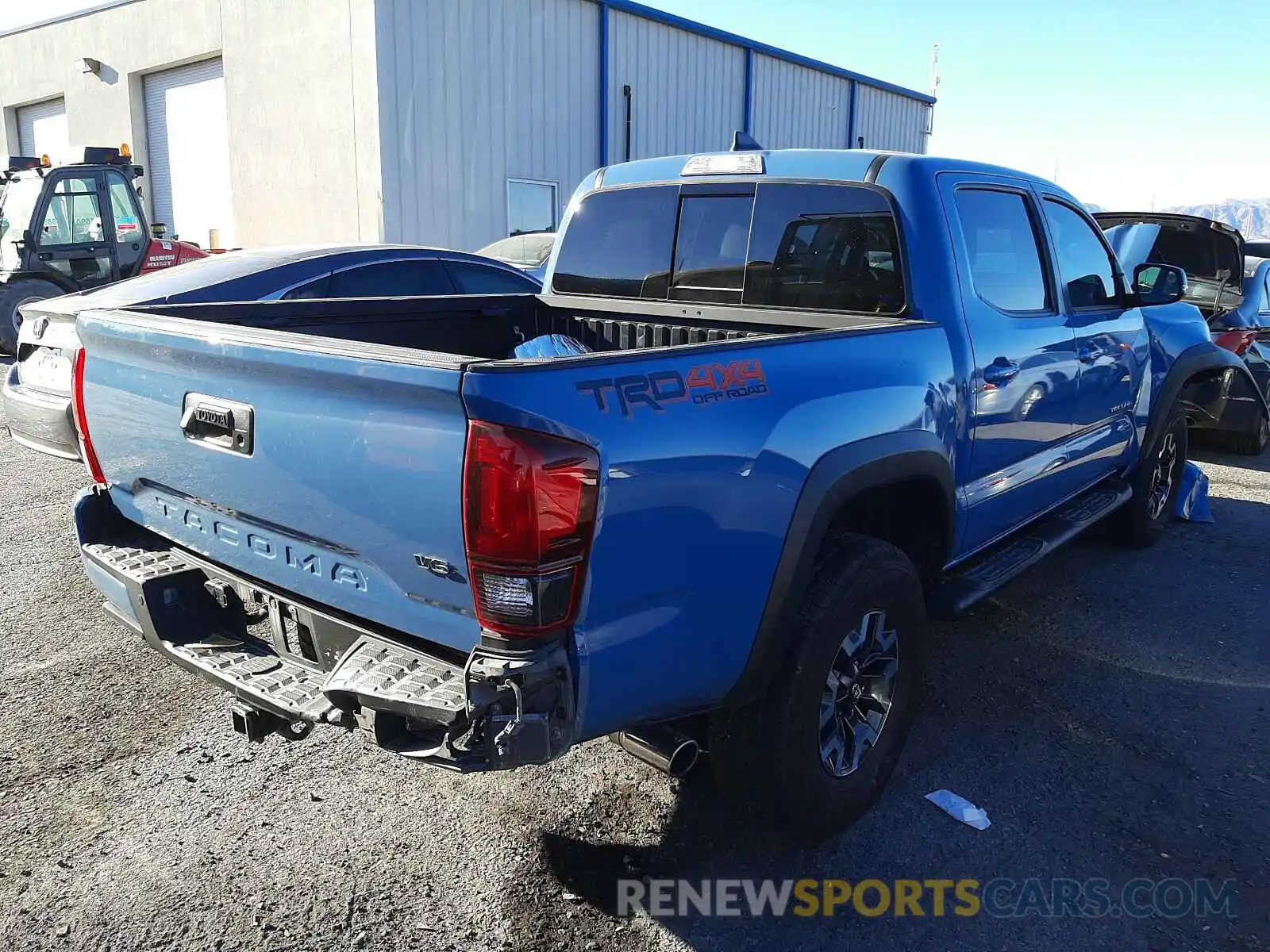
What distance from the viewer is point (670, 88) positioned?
720 inches

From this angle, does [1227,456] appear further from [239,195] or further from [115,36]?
[115,36]

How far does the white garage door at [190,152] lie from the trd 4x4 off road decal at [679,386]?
58.0 feet

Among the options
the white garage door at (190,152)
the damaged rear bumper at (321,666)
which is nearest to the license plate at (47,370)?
the damaged rear bumper at (321,666)

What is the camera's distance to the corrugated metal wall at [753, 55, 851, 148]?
801 inches

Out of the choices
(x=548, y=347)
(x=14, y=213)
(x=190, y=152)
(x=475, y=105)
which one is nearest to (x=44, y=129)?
(x=190, y=152)

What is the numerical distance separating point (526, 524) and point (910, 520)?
1808 mm

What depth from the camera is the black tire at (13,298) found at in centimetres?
1222

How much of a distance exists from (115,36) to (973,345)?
21576mm

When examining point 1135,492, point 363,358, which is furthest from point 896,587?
point 1135,492

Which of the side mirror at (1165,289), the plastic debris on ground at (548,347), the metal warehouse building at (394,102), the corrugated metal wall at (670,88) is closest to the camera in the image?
the plastic debris on ground at (548,347)

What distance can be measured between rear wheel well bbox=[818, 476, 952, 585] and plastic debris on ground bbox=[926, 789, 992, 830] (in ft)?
2.48

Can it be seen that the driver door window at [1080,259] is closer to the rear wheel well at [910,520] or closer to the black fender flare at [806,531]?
the rear wheel well at [910,520]

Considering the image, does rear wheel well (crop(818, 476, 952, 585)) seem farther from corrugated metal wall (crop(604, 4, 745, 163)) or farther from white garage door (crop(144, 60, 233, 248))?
white garage door (crop(144, 60, 233, 248))

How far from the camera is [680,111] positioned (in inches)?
732
